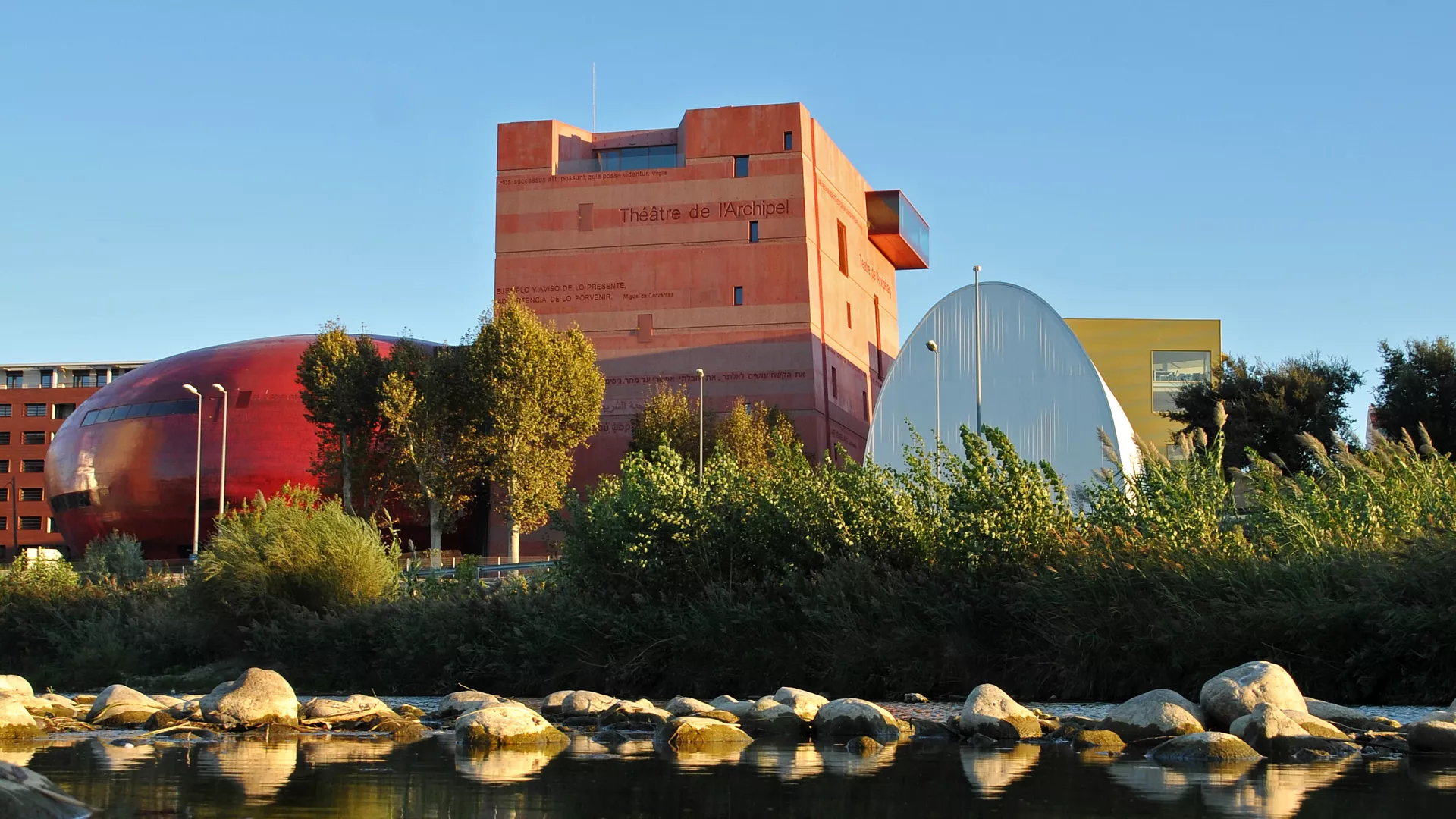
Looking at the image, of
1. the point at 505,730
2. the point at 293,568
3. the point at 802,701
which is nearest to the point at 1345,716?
the point at 802,701

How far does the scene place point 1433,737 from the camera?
13.4m

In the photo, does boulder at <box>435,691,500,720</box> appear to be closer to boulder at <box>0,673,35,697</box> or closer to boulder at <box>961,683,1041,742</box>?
boulder at <box>961,683,1041,742</box>

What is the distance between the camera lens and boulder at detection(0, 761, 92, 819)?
885 centimetres

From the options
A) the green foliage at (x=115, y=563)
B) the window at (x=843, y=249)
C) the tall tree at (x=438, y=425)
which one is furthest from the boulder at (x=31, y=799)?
the window at (x=843, y=249)

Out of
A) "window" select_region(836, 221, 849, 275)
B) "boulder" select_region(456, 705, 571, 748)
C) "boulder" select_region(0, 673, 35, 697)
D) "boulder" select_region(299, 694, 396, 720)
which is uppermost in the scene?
"window" select_region(836, 221, 849, 275)

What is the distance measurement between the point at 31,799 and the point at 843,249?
2570 inches

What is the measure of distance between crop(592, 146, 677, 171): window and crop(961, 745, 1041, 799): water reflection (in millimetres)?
54948

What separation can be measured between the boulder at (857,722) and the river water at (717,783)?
0.94 meters

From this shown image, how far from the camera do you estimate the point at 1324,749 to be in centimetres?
1348

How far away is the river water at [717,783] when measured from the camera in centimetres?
1025

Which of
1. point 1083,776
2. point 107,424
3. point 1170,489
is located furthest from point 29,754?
point 107,424

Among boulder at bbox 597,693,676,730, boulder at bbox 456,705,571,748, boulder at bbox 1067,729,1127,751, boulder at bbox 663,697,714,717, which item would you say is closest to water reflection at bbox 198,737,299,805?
boulder at bbox 456,705,571,748

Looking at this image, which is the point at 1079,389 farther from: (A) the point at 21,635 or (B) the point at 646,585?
(A) the point at 21,635

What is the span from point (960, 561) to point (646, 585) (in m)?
5.24
